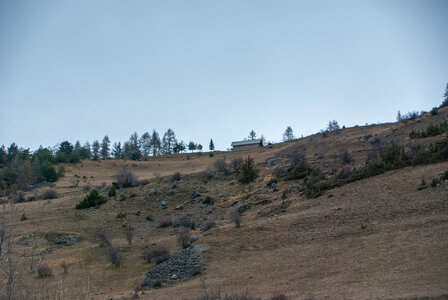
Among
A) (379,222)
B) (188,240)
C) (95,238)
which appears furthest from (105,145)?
(379,222)

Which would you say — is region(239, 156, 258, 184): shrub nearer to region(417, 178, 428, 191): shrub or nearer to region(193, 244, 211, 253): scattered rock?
region(193, 244, 211, 253): scattered rock

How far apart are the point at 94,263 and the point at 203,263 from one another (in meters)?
9.82

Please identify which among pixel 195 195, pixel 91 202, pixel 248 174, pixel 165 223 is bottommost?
pixel 165 223

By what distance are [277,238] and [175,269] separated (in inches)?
241

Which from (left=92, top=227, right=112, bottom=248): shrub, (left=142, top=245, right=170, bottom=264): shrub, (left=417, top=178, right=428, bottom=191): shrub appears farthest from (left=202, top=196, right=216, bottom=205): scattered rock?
(left=417, top=178, right=428, bottom=191): shrub

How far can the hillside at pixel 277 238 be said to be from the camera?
1442 cm

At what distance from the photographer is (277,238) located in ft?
76.7

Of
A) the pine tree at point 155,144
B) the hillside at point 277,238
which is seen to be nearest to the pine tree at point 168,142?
the pine tree at point 155,144

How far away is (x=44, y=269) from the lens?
23.5m

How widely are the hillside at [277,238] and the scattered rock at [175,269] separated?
2.02 ft

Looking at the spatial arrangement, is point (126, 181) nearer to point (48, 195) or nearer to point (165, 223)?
point (48, 195)

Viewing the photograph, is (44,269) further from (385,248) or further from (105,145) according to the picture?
(105,145)

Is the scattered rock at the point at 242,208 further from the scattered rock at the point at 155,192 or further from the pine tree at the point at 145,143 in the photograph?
the pine tree at the point at 145,143

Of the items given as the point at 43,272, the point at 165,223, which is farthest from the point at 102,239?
the point at 43,272
